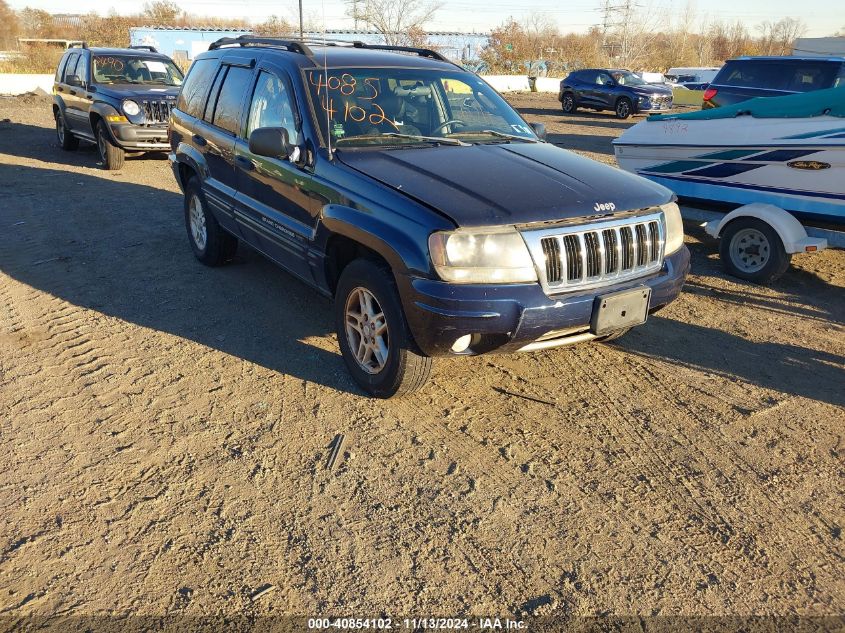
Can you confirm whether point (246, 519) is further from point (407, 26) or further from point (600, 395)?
point (407, 26)

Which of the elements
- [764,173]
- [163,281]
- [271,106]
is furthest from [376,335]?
[764,173]

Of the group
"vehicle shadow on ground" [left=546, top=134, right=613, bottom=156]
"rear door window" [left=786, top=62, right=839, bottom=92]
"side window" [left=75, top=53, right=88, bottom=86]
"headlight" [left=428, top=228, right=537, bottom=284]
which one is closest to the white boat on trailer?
"headlight" [left=428, top=228, right=537, bottom=284]

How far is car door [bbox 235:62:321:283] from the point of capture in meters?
4.39

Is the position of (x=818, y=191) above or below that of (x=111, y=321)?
above

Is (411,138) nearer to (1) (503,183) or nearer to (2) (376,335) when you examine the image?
(1) (503,183)

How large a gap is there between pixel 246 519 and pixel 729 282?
16.8 ft

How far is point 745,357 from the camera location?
15.7ft

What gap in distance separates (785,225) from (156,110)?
9.48m

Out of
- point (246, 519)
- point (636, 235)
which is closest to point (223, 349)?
point (246, 519)

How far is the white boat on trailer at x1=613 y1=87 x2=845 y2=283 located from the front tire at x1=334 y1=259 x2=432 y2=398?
3995 mm

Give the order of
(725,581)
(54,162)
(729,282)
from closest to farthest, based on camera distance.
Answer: (725,581) < (729,282) < (54,162)

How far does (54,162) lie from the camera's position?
1234 cm

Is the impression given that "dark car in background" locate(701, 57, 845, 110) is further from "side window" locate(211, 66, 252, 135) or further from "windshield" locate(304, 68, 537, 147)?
"side window" locate(211, 66, 252, 135)

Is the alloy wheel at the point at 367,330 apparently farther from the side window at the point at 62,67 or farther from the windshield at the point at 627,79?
the windshield at the point at 627,79
